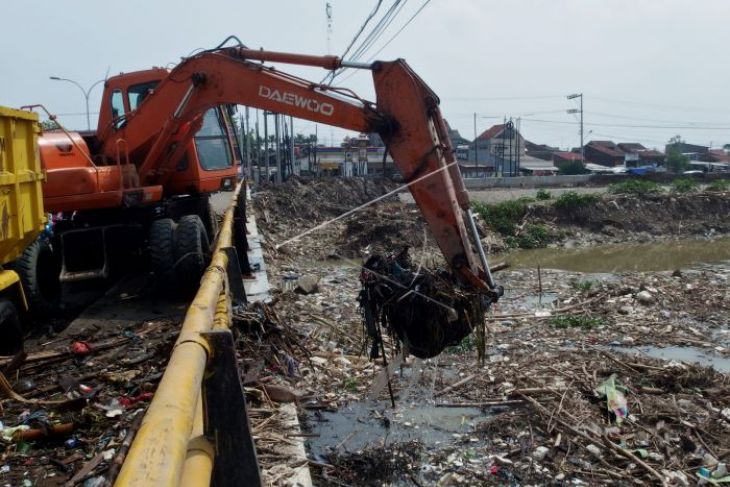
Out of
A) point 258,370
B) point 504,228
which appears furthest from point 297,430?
point 504,228

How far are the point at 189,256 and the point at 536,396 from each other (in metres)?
4.03

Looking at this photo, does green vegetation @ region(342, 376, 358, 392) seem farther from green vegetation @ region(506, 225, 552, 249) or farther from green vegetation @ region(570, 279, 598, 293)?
green vegetation @ region(506, 225, 552, 249)

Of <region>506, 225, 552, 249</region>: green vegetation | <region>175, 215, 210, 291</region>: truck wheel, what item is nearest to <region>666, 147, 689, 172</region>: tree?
<region>506, 225, 552, 249</region>: green vegetation

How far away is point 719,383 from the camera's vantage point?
6.35 metres

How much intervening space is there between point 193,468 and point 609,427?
4.26 m

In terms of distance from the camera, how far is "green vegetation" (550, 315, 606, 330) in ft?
29.9

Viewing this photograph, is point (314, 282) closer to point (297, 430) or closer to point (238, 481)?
point (297, 430)

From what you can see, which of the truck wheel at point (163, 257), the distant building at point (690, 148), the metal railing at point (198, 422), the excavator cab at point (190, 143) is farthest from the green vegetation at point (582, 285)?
the distant building at point (690, 148)

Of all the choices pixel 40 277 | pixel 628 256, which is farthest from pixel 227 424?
pixel 628 256

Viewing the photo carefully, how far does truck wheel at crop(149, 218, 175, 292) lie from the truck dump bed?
163 centimetres

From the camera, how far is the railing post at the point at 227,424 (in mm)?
2561

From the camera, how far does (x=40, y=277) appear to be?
7.50 metres

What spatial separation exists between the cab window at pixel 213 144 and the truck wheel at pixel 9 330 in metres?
4.08

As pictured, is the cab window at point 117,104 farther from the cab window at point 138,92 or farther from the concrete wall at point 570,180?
the concrete wall at point 570,180
